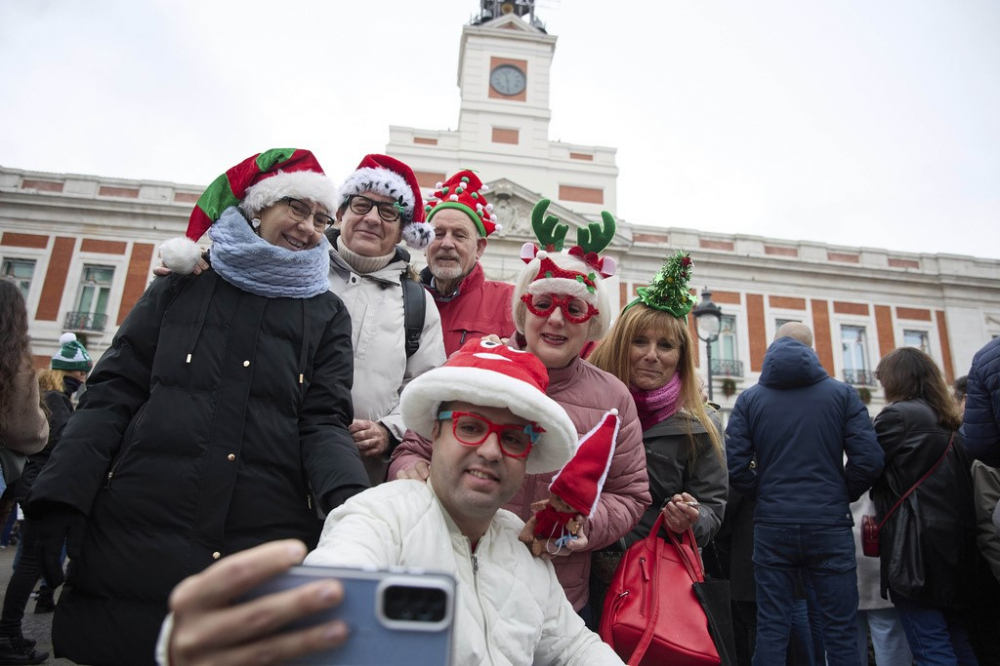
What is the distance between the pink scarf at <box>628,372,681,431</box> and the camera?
9.55 feet

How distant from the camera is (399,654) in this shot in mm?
707

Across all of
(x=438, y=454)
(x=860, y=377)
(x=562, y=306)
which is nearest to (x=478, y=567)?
(x=438, y=454)

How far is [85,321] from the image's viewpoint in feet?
73.2

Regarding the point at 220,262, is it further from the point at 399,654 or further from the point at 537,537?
the point at 399,654

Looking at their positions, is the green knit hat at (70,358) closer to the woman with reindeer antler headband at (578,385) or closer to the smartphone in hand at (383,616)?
the woman with reindeer antler headband at (578,385)

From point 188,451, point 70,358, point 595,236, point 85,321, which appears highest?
point 85,321

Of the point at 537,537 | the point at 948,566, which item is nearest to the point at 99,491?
the point at 537,537

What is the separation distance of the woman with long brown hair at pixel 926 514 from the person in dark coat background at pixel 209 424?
10.5 ft

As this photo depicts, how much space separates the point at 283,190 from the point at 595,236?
1.41m

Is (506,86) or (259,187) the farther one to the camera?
(506,86)

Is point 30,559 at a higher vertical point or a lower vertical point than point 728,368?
lower

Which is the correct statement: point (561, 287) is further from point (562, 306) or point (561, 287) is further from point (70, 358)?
point (70, 358)

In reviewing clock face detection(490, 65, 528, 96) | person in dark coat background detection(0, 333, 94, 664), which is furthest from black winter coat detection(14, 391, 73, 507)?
clock face detection(490, 65, 528, 96)

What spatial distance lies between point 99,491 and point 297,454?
578 millimetres
